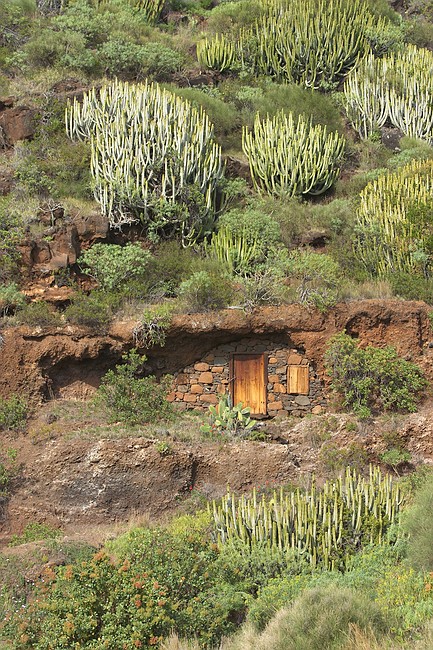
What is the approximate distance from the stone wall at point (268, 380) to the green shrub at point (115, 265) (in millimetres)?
2552

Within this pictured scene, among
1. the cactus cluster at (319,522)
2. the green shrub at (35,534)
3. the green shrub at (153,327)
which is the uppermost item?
the green shrub at (153,327)

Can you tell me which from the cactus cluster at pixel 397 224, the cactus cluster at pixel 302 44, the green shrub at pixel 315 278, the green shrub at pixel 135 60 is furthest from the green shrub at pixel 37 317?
the cactus cluster at pixel 302 44

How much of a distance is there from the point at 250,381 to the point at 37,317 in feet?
14.6

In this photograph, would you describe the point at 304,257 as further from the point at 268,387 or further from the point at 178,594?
the point at 178,594

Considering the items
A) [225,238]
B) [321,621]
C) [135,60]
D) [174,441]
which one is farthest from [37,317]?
[135,60]

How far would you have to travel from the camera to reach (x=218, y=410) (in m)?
16.4

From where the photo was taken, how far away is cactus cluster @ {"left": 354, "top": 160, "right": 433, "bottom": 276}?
18.8m

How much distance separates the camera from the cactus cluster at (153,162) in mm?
20453

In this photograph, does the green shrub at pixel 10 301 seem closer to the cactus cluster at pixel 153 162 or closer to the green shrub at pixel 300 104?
the cactus cluster at pixel 153 162

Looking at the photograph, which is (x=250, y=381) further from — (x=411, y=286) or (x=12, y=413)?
(x=12, y=413)

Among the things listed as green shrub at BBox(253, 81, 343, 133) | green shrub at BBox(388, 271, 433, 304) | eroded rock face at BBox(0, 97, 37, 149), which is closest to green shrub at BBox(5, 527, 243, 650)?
green shrub at BBox(388, 271, 433, 304)

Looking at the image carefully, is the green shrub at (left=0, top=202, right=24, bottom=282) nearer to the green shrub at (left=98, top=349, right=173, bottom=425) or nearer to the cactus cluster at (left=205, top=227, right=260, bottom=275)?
the green shrub at (left=98, top=349, right=173, bottom=425)

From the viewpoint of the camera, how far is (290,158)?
76.0ft

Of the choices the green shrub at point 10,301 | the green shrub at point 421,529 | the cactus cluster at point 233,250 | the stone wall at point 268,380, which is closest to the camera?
the green shrub at point 421,529
